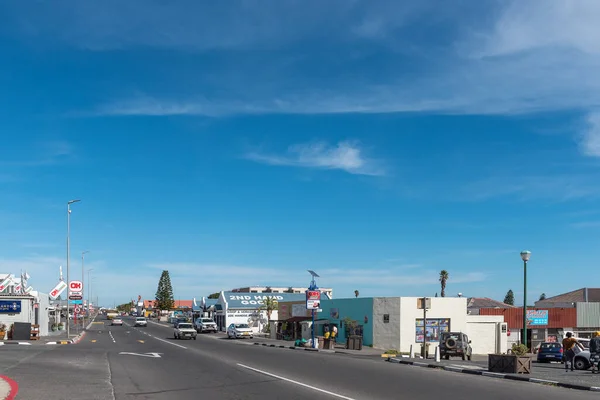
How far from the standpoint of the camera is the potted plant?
23.5 meters

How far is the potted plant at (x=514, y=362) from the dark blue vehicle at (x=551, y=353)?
1958 centimetres

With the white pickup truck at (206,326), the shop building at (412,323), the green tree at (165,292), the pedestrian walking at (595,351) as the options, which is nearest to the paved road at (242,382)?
the pedestrian walking at (595,351)

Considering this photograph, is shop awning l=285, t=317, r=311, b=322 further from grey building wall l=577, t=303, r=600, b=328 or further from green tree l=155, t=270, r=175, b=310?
green tree l=155, t=270, r=175, b=310

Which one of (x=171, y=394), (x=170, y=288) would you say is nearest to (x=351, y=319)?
(x=171, y=394)

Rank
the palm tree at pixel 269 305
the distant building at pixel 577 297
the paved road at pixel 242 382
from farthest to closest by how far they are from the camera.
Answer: the palm tree at pixel 269 305 → the distant building at pixel 577 297 → the paved road at pixel 242 382

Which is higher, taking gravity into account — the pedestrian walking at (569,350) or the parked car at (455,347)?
the pedestrian walking at (569,350)

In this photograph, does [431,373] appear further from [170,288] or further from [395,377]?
[170,288]

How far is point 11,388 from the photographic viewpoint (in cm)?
1630

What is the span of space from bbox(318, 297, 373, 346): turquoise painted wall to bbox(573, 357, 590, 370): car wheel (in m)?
25.7

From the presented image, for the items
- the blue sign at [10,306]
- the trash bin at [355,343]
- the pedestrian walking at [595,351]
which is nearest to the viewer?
the pedestrian walking at [595,351]

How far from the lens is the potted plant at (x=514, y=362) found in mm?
23516

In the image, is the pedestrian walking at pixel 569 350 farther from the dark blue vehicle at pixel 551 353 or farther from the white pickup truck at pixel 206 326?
the white pickup truck at pixel 206 326

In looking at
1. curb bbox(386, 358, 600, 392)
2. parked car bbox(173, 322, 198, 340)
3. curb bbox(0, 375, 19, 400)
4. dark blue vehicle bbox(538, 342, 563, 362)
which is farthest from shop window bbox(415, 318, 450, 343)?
curb bbox(0, 375, 19, 400)

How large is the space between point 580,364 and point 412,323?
23972 mm
